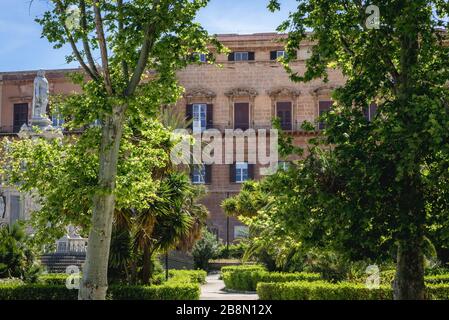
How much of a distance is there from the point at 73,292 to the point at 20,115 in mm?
33695

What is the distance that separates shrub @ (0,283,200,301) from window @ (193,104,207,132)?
28051 mm

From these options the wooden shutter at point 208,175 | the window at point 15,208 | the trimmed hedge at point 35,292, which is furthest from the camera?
the wooden shutter at point 208,175

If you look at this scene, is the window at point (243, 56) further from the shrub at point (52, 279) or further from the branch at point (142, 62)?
the branch at point (142, 62)

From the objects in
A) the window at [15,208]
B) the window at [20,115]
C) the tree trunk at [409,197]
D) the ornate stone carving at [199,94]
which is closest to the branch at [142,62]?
the tree trunk at [409,197]

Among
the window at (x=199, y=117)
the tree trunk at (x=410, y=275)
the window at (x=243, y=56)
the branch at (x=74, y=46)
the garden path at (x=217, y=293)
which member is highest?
the window at (x=243, y=56)

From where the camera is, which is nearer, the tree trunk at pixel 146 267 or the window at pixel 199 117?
the tree trunk at pixel 146 267

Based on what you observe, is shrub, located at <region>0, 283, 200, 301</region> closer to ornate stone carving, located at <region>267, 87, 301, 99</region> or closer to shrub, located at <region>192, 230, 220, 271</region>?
shrub, located at <region>192, 230, 220, 271</region>

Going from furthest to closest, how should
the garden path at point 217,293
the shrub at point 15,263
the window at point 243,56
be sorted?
the window at point 243,56
the garden path at point 217,293
the shrub at point 15,263

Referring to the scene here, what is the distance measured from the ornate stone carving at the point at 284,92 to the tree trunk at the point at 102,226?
107ft

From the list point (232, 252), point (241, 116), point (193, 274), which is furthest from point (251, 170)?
point (193, 274)

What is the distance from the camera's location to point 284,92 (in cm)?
4350

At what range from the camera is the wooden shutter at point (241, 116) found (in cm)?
4356

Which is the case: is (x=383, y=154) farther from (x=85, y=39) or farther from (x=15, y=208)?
(x=15, y=208)
